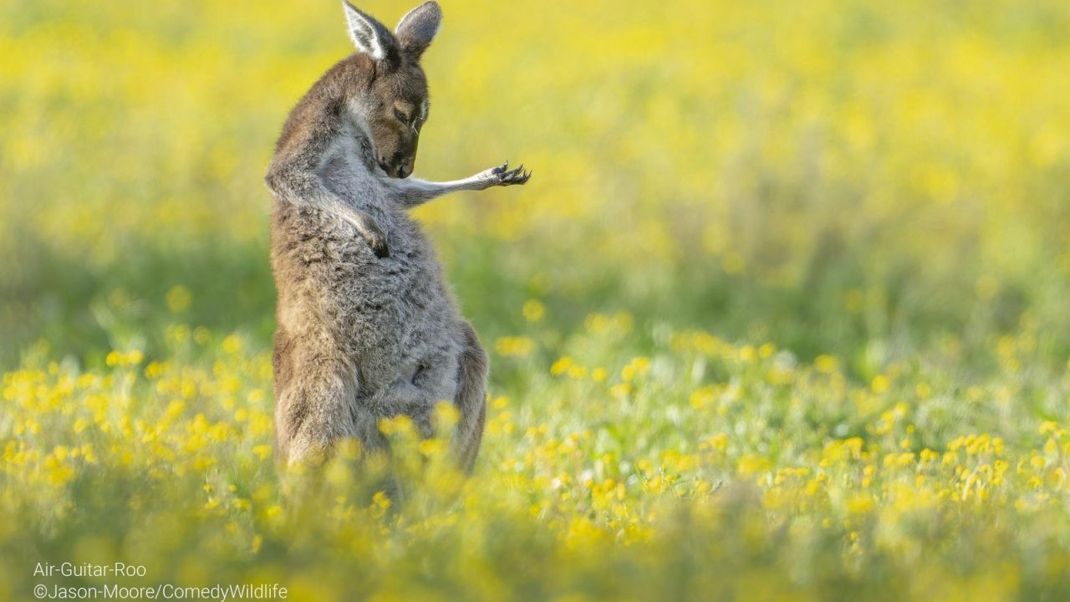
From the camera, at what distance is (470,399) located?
4957 mm

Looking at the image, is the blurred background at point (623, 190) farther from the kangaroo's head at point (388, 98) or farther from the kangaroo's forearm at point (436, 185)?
the kangaroo's head at point (388, 98)

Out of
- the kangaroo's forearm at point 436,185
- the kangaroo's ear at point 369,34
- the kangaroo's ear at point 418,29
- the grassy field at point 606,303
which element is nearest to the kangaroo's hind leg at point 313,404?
the grassy field at point 606,303

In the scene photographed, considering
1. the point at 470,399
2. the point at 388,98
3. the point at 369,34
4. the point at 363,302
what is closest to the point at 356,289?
the point at 363,302

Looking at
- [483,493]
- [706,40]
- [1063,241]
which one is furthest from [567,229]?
[483,493]

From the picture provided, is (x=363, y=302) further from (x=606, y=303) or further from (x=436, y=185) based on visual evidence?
(x=606, y=303)

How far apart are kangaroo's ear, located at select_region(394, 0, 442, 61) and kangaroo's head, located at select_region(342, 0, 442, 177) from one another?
101 millimetres

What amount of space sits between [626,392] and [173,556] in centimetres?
355

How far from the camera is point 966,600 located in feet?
10.9

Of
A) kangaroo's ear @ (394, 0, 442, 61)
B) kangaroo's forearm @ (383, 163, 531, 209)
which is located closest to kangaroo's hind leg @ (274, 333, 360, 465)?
kangaroo's forearm @ (383, 163, 531, 209)

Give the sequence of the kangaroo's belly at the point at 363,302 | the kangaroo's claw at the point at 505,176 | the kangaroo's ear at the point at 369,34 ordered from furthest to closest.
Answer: the kangaroo's claw at the point at 505,176 → the kangaroo's ear at the point at 369,34 → the kangaroo's belly at the point at 363,302

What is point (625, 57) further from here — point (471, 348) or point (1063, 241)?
point (471, 348)

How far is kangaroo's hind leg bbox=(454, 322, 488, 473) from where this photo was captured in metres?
4.92

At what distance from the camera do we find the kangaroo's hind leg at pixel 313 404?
15.1 feet

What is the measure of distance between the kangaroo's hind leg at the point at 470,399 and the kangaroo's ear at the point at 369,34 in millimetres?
967
